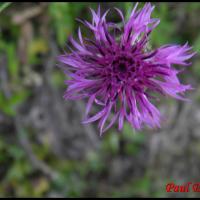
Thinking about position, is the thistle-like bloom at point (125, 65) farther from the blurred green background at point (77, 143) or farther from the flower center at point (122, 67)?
the blurred green background at point (77, 143)

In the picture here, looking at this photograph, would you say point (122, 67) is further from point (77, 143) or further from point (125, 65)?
point (77, 143)

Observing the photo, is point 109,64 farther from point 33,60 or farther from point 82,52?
point 33,60

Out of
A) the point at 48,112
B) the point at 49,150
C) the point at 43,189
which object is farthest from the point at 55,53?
the point at 43,189

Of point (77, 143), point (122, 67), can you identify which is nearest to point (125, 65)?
point (122, 67)

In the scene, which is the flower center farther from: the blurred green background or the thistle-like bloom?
the blurred green background

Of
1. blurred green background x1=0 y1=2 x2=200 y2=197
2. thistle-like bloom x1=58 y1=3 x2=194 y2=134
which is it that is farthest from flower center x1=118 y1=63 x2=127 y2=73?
blurred green background x1=0 y1=2 x2=200 y2=197

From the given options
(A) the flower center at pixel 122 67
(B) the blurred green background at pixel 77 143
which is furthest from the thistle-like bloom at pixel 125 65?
(B) the blurred green background at pixel 77 143
